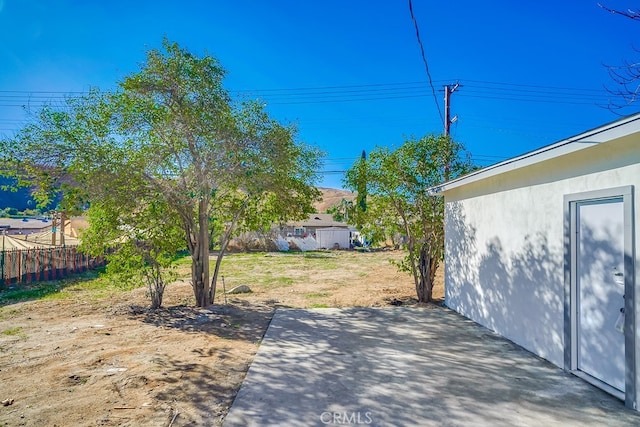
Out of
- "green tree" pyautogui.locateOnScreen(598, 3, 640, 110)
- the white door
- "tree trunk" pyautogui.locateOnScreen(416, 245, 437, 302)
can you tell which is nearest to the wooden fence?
"tree trunk" pyautogui.locateOnScreen(416, 245, 437, 302)

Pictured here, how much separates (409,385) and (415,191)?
5511 mm

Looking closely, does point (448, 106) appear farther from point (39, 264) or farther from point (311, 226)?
point (311, 226)

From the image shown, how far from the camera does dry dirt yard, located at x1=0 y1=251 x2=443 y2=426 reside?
11.4 feet

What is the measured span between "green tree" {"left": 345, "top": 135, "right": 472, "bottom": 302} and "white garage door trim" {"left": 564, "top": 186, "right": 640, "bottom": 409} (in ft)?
13.6

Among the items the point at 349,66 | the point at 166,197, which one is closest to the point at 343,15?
the point at 349,66

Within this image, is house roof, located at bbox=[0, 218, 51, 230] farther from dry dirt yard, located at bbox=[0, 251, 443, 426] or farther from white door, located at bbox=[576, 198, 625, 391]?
white door, located at bbox=[576, 198, 625, 391]

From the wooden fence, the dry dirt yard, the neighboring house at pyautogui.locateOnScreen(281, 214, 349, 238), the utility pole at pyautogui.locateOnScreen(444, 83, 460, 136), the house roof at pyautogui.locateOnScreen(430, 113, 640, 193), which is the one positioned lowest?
the dry dirt yard

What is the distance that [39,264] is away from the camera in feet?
42.8

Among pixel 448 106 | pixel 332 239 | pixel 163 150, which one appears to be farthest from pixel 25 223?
pixel 448 106

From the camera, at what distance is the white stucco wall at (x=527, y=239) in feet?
13.0

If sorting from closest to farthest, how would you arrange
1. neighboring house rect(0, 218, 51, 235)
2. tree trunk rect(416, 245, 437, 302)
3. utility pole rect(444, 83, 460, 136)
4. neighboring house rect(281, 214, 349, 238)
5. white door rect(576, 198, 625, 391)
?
white door rect(576, 198, 625, 391), tree trunk rect(416, 245, 437, 302), utility pole rect(444, 83, 460, 136), neighboring house rect(0, 218, 51, 235), neighboring house rect(281, 214, 349, 238)

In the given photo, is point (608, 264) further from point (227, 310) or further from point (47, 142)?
→ point (47, 142)

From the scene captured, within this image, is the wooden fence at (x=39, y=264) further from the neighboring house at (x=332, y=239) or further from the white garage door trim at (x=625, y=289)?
the neighboring house at (x=332, y=239)

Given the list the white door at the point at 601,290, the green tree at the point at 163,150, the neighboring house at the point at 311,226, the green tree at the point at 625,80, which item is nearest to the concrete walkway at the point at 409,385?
the white door at the point at 601,290
